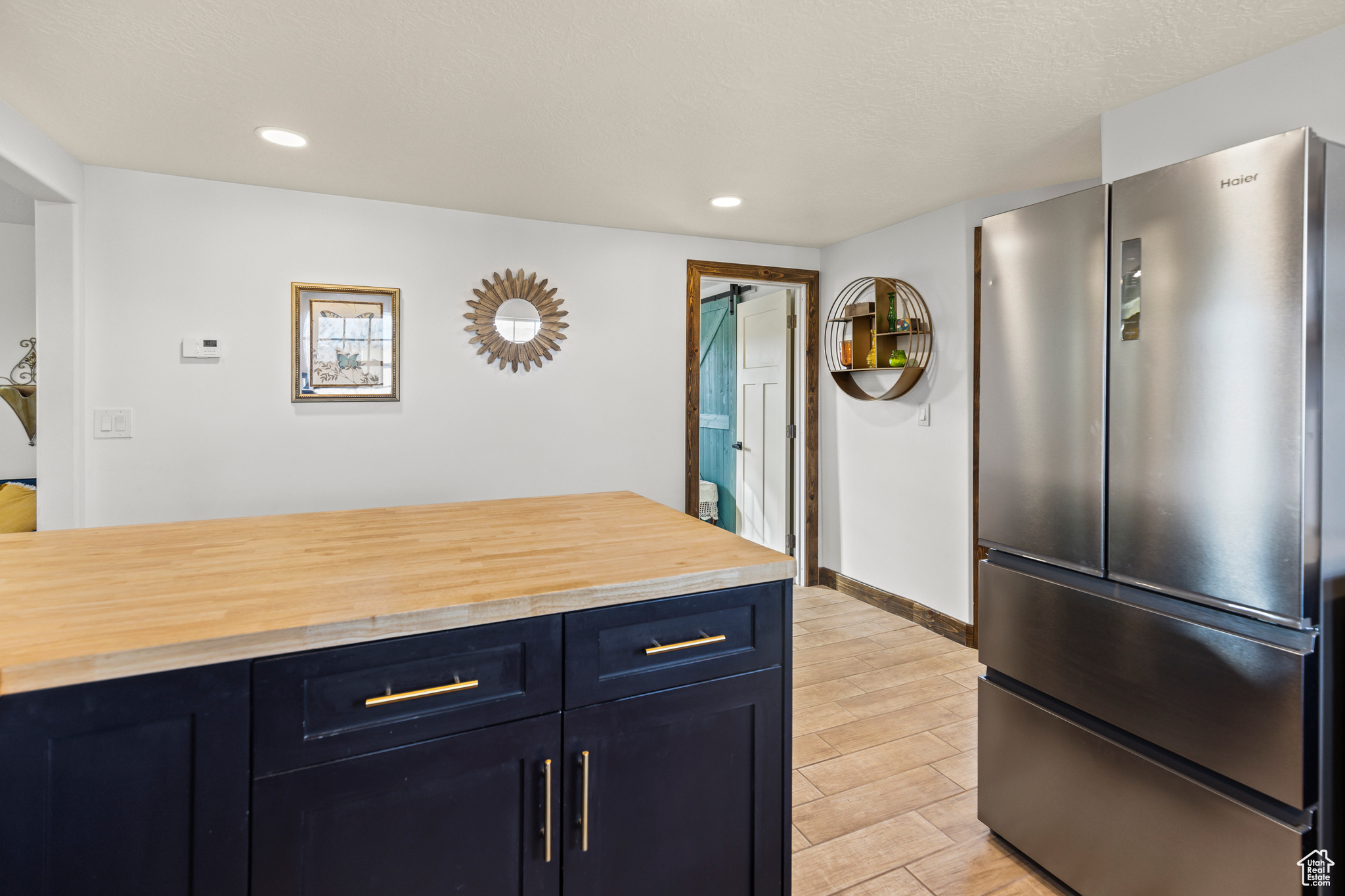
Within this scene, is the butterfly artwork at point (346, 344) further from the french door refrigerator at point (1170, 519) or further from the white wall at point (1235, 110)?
the white wall at point (1235, 110)

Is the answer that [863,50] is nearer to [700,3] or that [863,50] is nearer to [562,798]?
[700,3]

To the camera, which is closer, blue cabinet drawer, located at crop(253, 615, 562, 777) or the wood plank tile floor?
blue cabinet drawer, located at crop(253, 615, 562, 777)

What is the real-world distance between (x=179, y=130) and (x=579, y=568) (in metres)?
2.52

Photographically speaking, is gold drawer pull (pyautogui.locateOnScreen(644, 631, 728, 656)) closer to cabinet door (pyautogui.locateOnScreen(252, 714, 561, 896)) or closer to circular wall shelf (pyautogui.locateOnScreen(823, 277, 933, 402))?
cabinet door (pyautogui.locateOnScreen(252, 714, 561, 896))

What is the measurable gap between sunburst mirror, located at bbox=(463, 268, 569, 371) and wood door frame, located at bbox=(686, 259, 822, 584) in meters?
0.84

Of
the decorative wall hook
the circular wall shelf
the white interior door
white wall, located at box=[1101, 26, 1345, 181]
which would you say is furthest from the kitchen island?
the decorative wall hook

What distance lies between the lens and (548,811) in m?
1.04

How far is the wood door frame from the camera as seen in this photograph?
4059mm

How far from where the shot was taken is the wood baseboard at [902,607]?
3.42 m

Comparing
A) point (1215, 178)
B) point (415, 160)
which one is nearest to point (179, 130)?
point (415, 160)

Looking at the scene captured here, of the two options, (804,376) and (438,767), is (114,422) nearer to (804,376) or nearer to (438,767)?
(438,767)

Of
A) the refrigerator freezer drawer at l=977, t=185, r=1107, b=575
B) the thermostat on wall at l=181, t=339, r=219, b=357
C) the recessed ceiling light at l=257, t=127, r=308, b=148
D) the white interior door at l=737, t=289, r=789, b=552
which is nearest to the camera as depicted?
the refrigerator freezer drawer at l=977, t=185, r=1107, b=575

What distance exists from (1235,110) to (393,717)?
277 cm

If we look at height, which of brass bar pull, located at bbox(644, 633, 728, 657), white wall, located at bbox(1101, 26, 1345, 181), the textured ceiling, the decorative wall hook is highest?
the textured ceiling
